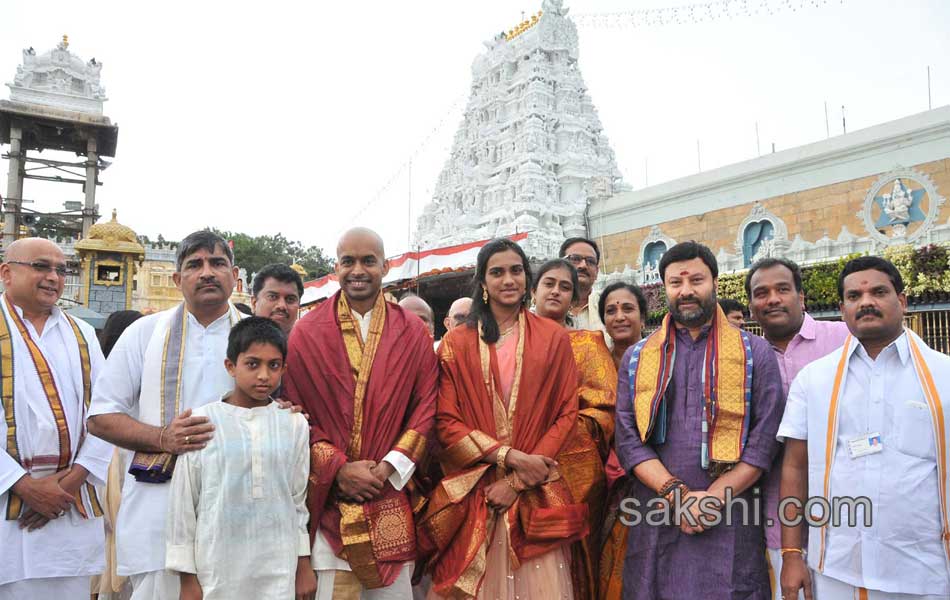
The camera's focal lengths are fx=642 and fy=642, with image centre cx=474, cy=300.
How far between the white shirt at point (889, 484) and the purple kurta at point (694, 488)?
25cm

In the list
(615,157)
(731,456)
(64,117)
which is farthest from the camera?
(615,157)

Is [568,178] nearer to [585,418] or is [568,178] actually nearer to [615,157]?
[615,157]

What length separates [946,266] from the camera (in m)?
8.68

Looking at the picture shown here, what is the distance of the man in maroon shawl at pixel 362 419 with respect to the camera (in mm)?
2582

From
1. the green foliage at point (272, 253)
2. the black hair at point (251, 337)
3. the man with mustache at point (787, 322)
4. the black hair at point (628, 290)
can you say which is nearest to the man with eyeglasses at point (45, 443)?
the black hair at point (251, 337)

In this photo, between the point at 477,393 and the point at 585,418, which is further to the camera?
the point at 585,418

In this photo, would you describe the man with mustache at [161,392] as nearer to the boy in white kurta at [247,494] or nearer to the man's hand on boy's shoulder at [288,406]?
the boy in white kurta at [247,494]

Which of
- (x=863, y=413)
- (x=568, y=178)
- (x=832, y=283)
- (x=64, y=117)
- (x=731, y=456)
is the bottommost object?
(x=731, y=456)

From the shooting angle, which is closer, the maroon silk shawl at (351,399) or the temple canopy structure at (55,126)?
the maroon silk shawl at (351,399)

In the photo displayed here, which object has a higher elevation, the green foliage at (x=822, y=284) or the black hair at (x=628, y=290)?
the green foliage at (x=822, y=284)

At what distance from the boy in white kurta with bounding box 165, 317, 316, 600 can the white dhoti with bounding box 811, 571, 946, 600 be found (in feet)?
6.28

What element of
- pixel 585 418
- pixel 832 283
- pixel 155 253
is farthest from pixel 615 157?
pixel 585 418

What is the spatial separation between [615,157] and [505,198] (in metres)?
5.72

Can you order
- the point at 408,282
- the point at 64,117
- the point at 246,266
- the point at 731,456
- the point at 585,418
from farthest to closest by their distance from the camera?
the point at 246,266 < the point at 64,117 < the point at 408,282 < the point at 585,418 < the point at 731,456
